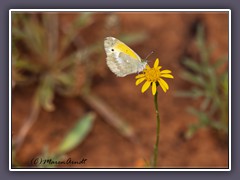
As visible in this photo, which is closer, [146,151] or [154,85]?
[154,85]

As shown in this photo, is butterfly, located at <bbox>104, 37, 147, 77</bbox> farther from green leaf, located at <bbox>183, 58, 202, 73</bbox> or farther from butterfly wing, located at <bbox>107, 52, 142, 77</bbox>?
green leaf, located at <bbox>183, 58, 202, 73</bbox>

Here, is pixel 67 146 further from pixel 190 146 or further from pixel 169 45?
pixel 169 45

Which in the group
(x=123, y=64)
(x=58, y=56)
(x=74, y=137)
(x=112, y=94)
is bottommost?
(x=74, y=137)

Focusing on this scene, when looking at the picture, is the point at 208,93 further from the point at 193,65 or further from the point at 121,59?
the point at 121,59

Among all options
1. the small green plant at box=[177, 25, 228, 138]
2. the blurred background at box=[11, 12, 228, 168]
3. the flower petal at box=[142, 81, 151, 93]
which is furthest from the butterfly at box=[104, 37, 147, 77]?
the blurred background at box=[11, 12, 228, 168]

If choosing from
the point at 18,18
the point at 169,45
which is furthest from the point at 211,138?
the point at 18,18

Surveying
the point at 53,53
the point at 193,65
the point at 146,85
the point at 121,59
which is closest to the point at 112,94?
the point at 53,53

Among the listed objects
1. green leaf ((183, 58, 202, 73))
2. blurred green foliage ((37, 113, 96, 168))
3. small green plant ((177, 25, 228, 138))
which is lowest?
blurred green foliage ((37, 113, 96, 168))
